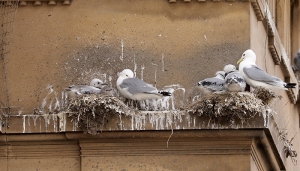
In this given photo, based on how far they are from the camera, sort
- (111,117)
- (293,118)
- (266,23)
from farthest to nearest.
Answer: (293,118) < (266,23) < (111,117)

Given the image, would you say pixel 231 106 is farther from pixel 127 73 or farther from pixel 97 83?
pixel 97 83

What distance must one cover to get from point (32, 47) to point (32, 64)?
26 cm

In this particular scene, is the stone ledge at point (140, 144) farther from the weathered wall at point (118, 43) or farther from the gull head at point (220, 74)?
the gull head at point (220, 74)

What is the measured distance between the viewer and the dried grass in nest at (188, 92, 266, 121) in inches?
877

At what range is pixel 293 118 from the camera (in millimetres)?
29953

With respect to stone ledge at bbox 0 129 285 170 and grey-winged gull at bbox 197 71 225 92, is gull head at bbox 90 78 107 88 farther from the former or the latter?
→ grey-winged gull at bbox 197 71 225 92

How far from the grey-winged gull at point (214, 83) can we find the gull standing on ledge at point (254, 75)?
32cm

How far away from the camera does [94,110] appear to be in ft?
74.0

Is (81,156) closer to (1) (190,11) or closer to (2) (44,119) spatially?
(2) (44,119)

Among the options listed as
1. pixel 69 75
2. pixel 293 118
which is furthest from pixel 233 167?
pixel 293 118

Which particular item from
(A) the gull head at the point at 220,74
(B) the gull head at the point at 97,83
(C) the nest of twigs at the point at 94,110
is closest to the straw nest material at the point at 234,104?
(A) the gull head at the point at 220,74

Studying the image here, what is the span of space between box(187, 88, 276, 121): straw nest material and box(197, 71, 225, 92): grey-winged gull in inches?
9.1

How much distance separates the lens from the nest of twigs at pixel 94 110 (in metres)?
22.5

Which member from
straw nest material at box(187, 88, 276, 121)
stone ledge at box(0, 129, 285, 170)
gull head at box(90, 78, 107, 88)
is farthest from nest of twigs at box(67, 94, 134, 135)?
straw nest material at box(187, 88, 276, 121)
